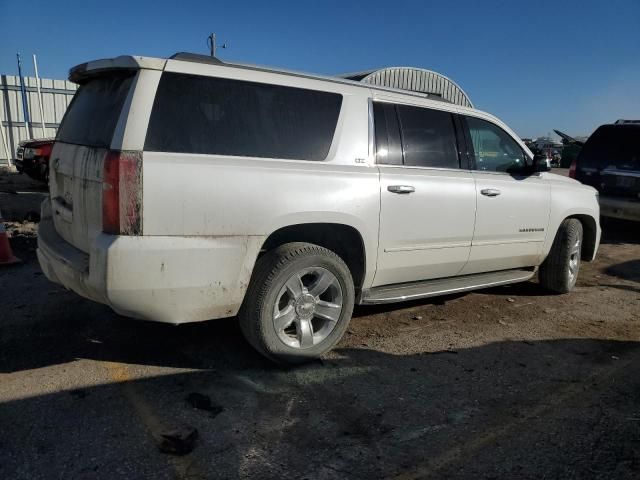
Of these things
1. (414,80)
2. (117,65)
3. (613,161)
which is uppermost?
(414,80)

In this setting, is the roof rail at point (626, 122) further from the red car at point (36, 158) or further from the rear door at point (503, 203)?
the red car at point (36, 158)

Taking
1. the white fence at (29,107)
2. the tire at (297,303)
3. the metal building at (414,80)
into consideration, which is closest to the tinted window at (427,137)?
the tire at (297,303)

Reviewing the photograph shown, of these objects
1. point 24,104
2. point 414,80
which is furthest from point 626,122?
point 24,104

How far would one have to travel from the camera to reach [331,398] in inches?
129

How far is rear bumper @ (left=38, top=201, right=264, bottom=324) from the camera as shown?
2.99 meters

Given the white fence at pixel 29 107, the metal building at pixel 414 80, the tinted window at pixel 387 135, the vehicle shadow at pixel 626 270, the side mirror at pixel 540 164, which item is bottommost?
the vehicle shadow at pixel 626 270

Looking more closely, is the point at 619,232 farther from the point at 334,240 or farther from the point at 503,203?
the point at 334,240

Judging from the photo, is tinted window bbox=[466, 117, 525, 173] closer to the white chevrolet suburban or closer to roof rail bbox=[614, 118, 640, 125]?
the white chevrolet suburban

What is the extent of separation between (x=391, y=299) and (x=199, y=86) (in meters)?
2.10

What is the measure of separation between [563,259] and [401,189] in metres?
2.65

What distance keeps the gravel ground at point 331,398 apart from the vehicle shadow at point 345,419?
1 cm

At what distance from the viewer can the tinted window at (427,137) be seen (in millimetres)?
4270

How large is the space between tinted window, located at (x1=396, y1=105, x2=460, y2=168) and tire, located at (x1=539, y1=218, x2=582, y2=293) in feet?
5.86

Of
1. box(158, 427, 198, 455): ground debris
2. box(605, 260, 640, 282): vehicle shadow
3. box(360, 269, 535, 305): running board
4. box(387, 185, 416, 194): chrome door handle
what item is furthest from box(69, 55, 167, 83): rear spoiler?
box(605, 260, 640, 282): vehicle shadow
